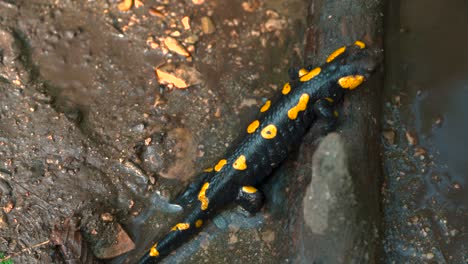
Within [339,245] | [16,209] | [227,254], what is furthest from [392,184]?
[16,209]

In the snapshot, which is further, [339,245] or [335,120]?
[335,120]

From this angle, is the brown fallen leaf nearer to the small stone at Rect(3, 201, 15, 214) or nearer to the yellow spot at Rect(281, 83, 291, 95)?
the small stone at Rect(3, 201, 15, 214)

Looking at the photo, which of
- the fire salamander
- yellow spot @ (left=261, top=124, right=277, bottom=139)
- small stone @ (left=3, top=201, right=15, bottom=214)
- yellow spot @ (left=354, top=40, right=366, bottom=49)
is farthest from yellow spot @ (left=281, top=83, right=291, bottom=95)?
small stone @ (left=3, top=201, right=15, bottom=214)

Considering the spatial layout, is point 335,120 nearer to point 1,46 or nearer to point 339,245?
point 339,245

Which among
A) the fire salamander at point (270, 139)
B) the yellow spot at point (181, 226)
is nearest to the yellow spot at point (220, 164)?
the fire salamander at point (270, 139)

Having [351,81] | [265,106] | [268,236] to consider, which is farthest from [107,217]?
[351,81]

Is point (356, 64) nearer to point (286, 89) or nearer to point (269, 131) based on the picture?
point (286, 89)
